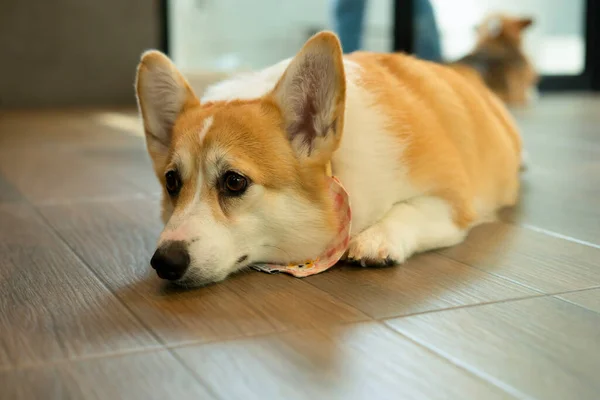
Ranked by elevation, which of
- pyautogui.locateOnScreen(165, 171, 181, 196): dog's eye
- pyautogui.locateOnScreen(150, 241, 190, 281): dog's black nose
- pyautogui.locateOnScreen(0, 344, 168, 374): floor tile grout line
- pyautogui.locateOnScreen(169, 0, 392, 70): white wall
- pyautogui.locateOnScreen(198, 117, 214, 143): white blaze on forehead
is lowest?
pyautogui.locateOnScreen(0, 344, 168, 374): floor tile grout line

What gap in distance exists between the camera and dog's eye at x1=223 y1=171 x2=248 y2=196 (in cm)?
156

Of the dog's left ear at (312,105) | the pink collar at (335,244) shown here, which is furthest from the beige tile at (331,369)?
the dog's left ear at (312,105)

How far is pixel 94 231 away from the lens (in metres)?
2.10

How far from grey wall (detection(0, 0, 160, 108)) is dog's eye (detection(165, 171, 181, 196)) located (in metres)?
4.84

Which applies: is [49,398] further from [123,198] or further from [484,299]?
[123,198]

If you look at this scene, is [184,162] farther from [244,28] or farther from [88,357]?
[244,28]

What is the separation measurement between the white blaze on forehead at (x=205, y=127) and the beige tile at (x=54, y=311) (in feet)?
1.20

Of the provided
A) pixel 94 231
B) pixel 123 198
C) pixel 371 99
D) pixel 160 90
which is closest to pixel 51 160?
pixel 123 198

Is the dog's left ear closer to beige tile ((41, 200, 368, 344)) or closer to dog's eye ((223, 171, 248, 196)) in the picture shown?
dog's eye ((223, 171, 248, 196))

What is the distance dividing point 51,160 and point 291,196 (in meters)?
2.15

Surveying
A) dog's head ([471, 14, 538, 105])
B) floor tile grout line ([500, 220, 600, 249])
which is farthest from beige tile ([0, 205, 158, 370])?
dog's head ([471, 14, 538, 105])

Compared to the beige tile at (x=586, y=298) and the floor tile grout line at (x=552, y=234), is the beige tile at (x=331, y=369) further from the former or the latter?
the floor tile grout line at (x=552, y=234)

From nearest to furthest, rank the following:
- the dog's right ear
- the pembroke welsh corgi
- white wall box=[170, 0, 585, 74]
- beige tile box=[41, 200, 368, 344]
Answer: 1. beige tile box=[41, 200, 368, 344]
2. the dog's right ear
3. the pembroke welsh corgi
4. white wall box=[170, 0, 585, 74]

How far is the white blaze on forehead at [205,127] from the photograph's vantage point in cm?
159
